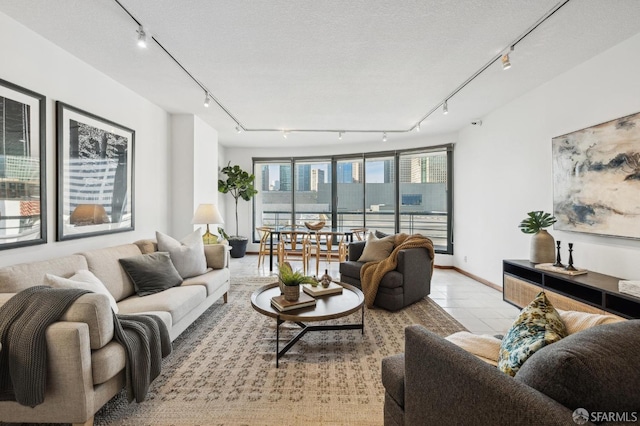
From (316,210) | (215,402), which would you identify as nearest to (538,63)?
(215,402)

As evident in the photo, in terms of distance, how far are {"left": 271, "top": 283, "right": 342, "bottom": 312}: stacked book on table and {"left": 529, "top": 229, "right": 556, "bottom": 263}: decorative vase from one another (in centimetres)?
217

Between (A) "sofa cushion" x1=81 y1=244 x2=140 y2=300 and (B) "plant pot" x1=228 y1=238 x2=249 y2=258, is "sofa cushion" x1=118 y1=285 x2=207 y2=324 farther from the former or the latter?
(B) "plant pot" x1=228 y1=238 x2=249 y2=258

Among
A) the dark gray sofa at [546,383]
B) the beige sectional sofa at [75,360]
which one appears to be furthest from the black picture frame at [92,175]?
the dark gray sofa at [546,383]

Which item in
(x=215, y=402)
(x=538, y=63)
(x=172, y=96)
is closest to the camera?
(x=215, y=402)

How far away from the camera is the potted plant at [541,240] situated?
3141 mm

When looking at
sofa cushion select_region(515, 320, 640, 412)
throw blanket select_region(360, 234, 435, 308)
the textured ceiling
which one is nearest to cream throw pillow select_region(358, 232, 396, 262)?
throw blanket select_region(360, 234, 435, 308)

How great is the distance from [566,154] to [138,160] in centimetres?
514

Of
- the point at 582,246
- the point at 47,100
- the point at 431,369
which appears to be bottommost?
the point at 431,369

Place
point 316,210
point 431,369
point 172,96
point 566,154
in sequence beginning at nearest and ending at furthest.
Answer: point 431,369 → point 566,154 → point 172,96 → point 316,210

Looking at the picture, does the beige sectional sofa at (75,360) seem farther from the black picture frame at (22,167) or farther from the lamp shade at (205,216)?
the lamp shade at (205,216)

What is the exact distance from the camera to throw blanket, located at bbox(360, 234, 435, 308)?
11.6 ft

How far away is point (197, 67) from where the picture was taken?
3.06m

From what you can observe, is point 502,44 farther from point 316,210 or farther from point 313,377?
point 316,210

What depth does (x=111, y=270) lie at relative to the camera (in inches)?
104
